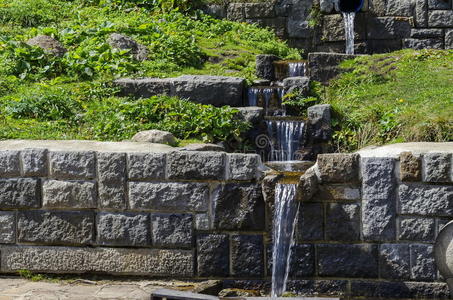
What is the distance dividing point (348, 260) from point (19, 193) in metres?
3.18

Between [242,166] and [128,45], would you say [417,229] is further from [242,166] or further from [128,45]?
[128,45]

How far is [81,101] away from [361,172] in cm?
437

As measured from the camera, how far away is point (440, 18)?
1395 cm

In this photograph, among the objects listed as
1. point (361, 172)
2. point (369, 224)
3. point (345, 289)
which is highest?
point (361, 172)

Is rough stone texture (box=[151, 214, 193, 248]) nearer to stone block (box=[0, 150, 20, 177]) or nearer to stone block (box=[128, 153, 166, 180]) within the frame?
stone block (box=[128, 153, 166, 180])

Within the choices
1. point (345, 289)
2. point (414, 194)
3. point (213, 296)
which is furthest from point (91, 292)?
point (414, 194)

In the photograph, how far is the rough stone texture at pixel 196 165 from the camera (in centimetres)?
766

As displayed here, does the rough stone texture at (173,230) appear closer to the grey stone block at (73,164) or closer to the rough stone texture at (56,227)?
the rough stone texture at (56,227)

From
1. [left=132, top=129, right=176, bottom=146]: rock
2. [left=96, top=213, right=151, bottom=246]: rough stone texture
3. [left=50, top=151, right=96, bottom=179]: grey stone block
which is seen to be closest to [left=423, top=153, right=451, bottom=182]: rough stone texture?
[left=96, top=213, right=151, bottom=246]: rough stone texture

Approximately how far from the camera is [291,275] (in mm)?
7648

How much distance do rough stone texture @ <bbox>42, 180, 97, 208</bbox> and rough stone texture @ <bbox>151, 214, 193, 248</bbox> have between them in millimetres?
656

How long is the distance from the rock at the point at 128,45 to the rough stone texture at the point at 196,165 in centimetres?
483

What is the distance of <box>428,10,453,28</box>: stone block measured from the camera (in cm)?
1391

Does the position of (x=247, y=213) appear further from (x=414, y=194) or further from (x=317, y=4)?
(x=317, y=4)
